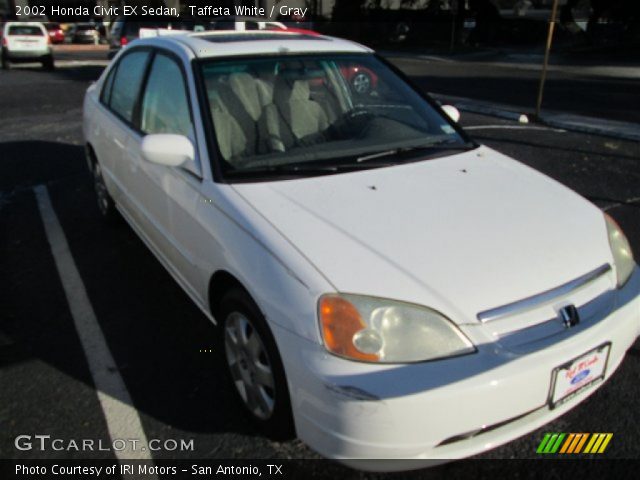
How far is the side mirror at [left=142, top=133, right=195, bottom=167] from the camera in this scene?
2479 mm

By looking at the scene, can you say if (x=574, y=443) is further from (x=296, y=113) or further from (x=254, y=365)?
(x=296, y=113)

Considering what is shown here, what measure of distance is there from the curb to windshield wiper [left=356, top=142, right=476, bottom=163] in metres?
5.46

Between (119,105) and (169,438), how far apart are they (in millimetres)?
2459

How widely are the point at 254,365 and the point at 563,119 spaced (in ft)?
26.5

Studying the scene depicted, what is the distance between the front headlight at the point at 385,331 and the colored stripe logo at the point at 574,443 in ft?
2.65

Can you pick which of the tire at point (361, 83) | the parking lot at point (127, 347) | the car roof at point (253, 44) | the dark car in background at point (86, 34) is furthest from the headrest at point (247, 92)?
the dark car in background at point (86, 34)

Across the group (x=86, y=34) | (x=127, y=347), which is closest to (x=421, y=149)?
(x=127, y=347)

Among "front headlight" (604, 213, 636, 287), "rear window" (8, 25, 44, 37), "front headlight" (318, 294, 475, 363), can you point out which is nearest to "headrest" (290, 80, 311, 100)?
"front headlight" (318, 294, 475, 363)

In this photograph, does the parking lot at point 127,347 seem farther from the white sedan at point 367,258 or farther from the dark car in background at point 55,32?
the dark car in background at point 55,32

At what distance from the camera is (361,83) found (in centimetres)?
332

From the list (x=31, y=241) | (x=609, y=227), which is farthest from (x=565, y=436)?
(x=31, y=241)

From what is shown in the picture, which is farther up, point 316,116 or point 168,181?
point 316,116

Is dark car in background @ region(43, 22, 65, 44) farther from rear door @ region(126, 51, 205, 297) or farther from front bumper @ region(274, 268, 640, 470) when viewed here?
front bumper @ region(274, 268, 640, 470)

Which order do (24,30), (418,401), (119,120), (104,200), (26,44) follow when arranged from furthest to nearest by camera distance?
1. (24,30)
2. (26,44)
3. (104,200)
4. (119,120)
5. (418,401)
